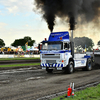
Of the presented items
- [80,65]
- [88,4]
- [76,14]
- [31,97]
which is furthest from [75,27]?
[31,97]

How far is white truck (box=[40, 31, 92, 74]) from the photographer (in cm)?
1343

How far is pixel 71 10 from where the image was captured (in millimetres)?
20422

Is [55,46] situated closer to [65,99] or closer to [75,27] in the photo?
[75,27]

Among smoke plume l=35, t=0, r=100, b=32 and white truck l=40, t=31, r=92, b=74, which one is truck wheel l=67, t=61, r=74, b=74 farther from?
smoke plume l=35, t=0, r=100, b=32

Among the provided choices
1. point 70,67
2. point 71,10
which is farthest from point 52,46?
point 71,10

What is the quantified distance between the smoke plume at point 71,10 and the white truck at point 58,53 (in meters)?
5.19

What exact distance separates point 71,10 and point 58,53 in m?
8.78

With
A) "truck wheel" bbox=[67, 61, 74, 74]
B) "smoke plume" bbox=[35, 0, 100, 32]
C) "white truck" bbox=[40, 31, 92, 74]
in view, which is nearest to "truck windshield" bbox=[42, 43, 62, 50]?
"white truck" bbox=[40, 31, 92, 74]

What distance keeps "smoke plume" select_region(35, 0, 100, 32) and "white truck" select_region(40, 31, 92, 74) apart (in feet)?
17.0

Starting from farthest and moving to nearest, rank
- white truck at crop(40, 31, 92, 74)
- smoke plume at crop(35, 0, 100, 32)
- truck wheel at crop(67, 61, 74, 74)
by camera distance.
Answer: smoke plume at crop(35, 0, 100, 32) < truck wheel at crop(67, 61, 74, 74) < white truck at crop(40, 31, 92, 74)

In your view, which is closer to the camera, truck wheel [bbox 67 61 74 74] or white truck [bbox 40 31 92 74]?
white truck [bbox 40 31 92 74]

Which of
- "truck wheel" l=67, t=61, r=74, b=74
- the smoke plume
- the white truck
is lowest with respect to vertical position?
"truck wheel" l=67, t=61, r=74, b=74

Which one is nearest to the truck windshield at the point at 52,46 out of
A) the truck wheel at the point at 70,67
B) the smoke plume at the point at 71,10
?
the truck wheel at the point at 70,67

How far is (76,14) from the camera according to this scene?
20.4 m
